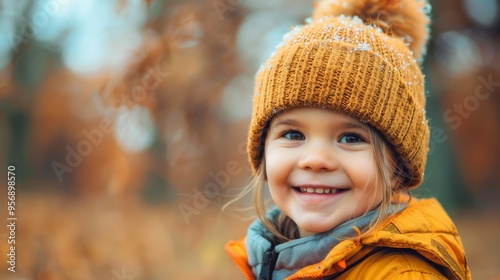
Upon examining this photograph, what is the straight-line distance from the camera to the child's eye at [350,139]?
4.51 feet

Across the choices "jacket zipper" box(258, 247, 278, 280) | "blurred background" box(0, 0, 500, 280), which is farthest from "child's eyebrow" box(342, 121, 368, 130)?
"blurred background" box(0, 0, 500, 280)

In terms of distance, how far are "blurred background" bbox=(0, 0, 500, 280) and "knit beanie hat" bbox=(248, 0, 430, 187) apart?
7.27 feet

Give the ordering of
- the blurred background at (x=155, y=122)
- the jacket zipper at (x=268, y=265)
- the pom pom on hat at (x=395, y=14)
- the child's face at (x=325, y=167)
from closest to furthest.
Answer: the child's face at (x=325, y=167), the jacket zipper at (x=268, y=265), the pom pom on hat at (x=395, y=14), the blurred background at (x=155, y=122)

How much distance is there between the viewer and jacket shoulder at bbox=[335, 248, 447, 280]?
1.25 meters

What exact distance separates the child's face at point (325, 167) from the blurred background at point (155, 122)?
2.41 metres

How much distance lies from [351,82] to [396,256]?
0.46 meters

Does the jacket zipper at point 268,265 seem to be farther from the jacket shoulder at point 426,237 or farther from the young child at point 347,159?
the jacket shoulder at point 426,237

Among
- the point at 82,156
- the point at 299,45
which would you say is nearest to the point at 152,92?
the point at 82,156

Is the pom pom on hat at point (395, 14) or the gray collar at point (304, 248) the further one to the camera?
the pom pom on hat at point (395, 14)

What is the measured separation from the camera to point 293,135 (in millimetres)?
1428

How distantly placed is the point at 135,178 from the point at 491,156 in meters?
3.30

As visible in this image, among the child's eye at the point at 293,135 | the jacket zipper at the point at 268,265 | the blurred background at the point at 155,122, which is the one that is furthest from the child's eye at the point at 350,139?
the blurred background at the point at 155,122

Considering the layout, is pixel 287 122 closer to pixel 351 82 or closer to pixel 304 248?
pixel 351 82

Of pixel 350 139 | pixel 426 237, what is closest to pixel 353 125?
pixel 350 139
